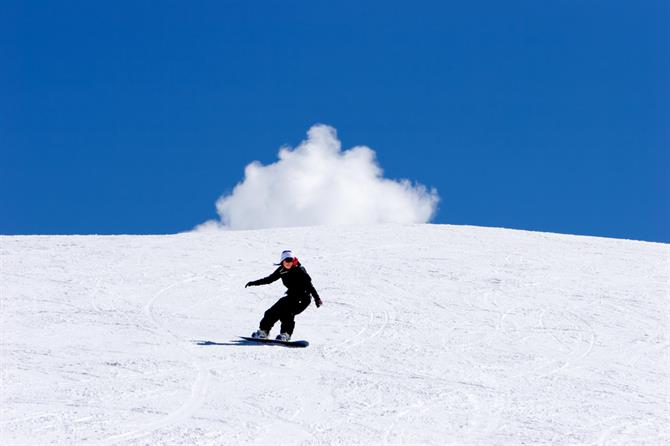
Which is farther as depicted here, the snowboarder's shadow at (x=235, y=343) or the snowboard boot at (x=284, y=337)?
the snowboard boot at (x=284, y=337)

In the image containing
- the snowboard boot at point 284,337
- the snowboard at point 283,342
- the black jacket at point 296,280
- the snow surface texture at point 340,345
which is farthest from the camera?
the black jacket at point 296,280

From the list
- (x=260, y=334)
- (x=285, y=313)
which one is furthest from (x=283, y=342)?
(x=285, y=313)

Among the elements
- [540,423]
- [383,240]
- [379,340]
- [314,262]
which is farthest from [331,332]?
[383,240]

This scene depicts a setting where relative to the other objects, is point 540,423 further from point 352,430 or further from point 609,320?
point 609,320

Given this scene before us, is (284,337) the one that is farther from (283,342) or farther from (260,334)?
(260,334)

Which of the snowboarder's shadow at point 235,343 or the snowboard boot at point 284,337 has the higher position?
the snowboard boot at point 284,337

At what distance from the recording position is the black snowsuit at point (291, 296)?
1209cm

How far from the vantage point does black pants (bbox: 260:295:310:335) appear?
12.0 metres

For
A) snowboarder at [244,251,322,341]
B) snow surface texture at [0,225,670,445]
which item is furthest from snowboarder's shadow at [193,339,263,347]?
snowboarder at [244,251,322,341]

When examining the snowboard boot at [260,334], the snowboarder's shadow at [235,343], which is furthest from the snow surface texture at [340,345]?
the snowboard boot at [260,334]

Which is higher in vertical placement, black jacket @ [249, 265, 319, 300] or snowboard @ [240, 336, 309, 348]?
black jacket @ [249, 265, 319, 300]

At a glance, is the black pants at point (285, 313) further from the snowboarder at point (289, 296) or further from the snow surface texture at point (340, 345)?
Answer: the snow surface texture at point (340, 345)

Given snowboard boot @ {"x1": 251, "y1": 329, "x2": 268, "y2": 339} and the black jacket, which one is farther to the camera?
the black jacket

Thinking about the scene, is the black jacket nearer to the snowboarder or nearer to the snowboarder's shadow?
the snowboarder
